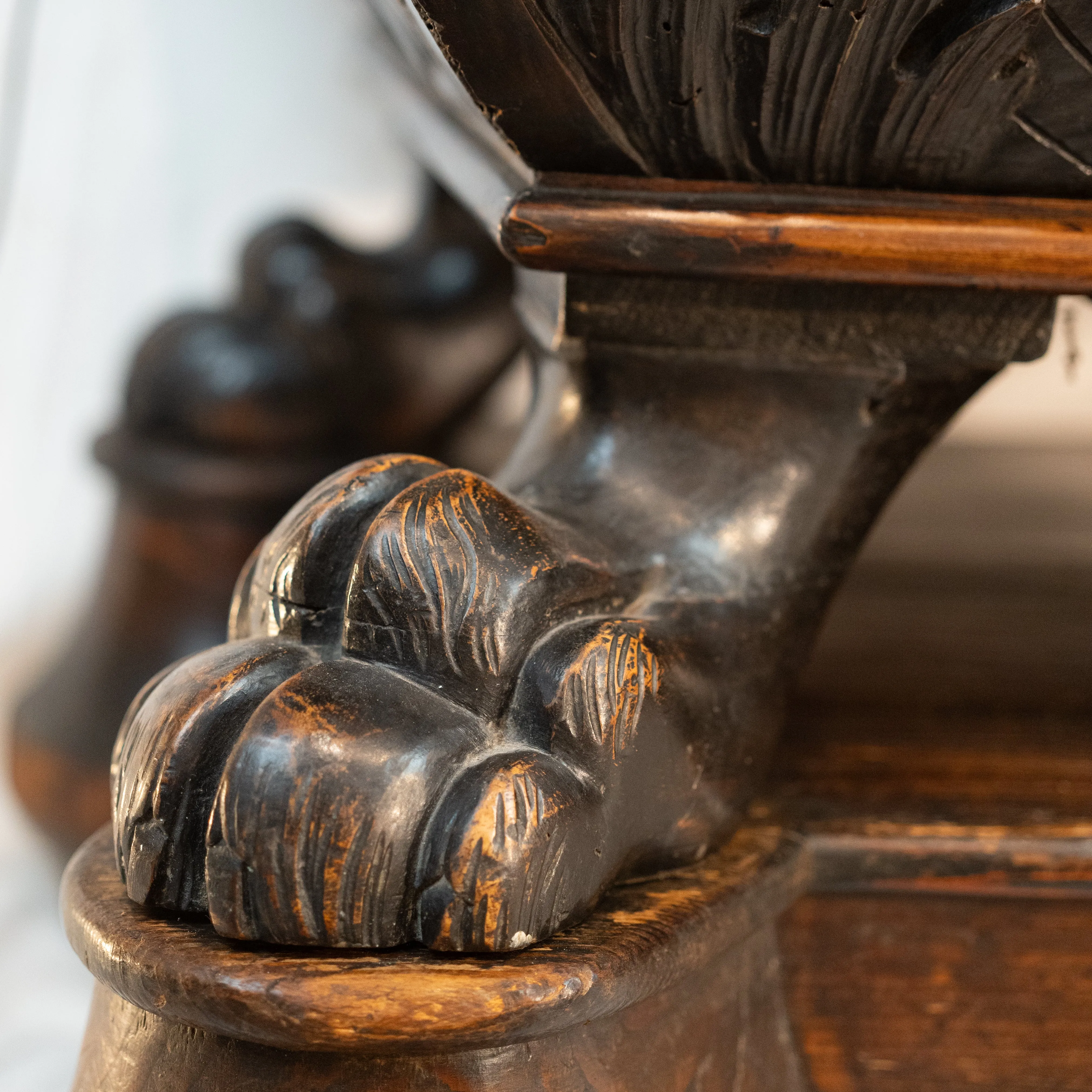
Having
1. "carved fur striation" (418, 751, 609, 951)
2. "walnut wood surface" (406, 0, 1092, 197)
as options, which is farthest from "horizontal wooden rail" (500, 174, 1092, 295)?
"carved fur striation" (418, 751, 609, 951)

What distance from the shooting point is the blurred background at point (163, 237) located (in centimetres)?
86

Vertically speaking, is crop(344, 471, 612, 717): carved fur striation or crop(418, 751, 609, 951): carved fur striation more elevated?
crop(344, 471, 612, 717): carved fur striation

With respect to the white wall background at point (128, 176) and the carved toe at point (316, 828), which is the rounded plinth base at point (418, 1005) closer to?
the carved toe at point (316, 828)

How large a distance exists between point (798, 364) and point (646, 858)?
163mm

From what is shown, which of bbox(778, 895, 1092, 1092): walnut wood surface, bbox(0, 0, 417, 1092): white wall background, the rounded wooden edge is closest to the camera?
the rounded wooden edge

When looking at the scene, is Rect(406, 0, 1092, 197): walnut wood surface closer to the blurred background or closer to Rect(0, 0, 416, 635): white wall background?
the blurred background

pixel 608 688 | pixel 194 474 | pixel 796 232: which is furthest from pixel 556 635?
pixel 194 474

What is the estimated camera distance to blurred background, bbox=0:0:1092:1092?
861mm

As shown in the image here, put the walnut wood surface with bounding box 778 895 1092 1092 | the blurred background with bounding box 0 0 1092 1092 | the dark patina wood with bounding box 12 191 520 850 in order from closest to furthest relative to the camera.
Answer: the walnut wood surface with bounding box 778 895 1092 1092, the dark patina wood with bounding box 12 191 520 850, the blurred background with bounding box 0 0 1092 1092

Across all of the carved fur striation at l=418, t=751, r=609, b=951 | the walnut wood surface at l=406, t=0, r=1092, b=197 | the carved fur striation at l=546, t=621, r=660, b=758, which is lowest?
the carved fur striation at l=418, t=751, r=609, b=951

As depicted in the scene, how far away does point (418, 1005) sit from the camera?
0.28 meters

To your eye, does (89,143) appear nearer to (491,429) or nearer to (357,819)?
(491,429)

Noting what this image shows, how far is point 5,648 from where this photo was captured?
96cm

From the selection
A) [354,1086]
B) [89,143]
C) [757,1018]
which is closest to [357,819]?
[354,1086]
